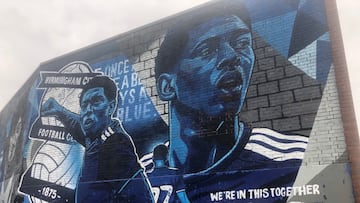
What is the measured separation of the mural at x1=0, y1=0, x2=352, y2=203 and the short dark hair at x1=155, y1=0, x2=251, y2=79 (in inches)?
1.2

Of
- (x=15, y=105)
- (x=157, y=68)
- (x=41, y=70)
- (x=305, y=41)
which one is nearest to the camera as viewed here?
(x=305, y=41)

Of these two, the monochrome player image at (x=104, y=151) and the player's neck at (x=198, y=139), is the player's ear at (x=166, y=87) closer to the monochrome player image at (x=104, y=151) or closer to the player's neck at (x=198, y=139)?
the player's neck at (x=198, y=139)

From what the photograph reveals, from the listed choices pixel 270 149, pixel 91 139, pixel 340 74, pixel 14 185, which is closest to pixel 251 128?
pixel 270 149

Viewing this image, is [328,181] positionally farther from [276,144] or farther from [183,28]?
[183,28]

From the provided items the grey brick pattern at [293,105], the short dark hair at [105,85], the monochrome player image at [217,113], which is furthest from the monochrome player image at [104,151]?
the grey brick pattern at [293,105]

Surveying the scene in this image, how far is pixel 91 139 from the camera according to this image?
10805 millimetres

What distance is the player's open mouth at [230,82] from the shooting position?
26.6 feet

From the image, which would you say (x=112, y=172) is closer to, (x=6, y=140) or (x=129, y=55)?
(x=129, y=55)

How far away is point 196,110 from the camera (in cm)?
862

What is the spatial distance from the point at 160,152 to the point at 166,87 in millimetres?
1837

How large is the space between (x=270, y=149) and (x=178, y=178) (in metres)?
2.51

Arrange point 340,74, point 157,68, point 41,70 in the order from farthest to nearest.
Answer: point 41,70
point 157,68
point 340,74

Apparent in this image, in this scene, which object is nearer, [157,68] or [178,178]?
[178,178]

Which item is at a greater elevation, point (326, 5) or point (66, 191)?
point (326, 5)
